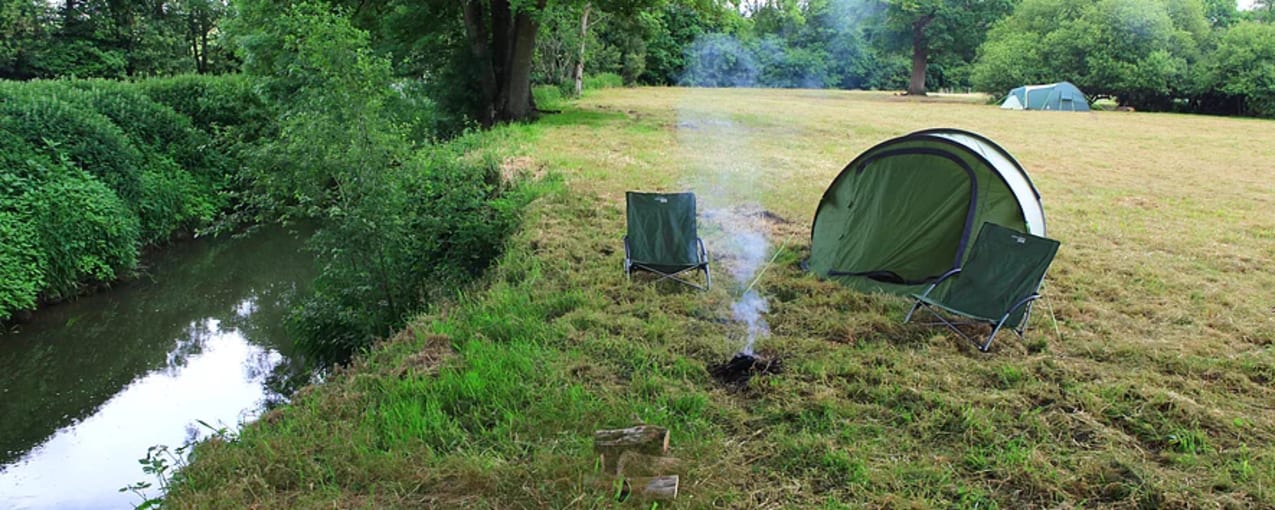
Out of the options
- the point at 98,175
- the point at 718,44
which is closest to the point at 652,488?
the point at 98,175

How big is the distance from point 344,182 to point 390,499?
128 inches

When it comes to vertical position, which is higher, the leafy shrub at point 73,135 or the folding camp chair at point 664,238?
the leafy shrub at point 73,135

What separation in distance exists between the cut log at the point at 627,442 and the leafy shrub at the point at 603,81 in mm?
25151

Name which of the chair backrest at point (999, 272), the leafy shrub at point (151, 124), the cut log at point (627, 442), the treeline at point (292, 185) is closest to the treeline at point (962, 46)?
the leafy shrub at point (151, 124)

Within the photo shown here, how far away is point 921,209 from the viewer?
5699 millimetres

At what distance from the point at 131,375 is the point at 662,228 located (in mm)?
4895

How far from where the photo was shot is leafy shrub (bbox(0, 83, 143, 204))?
8789mm

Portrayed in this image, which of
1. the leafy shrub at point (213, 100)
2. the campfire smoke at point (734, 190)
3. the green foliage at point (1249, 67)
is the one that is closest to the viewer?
the campfire smoke at point (734, 190)

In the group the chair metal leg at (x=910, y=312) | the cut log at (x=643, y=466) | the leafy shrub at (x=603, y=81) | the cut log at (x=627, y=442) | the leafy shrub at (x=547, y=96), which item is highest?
the leafy shrub at (x=603, y=81)

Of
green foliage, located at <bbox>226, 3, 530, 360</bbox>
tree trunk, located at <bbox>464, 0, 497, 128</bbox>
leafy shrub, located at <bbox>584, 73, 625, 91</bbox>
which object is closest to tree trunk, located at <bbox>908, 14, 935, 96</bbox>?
leafy shrub, located at <bbox>584, 73, 625, 91</bbox>

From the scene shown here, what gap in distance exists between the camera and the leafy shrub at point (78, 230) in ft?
25.5

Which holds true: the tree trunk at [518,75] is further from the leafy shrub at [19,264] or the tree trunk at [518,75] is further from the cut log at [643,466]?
the cut log at [643,466]

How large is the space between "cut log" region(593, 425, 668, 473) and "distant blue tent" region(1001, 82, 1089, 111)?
2653 cm

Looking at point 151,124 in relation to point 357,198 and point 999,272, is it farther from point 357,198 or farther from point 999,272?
point 999,272
